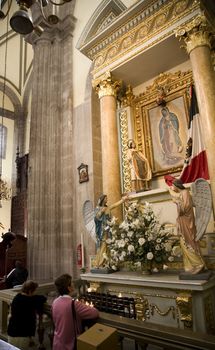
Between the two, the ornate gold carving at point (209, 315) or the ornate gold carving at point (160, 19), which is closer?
the ornate gold carving at point (209, 315)

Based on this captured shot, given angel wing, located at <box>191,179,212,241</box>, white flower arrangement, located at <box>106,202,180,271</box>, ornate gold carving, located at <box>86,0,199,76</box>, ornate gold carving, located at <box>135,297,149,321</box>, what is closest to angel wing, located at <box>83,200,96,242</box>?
white flower arrangement, located at <box>106,202,180,271</box>

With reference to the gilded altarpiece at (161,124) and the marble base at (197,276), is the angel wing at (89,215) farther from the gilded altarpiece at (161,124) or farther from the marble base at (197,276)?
the marble base at (197,276)

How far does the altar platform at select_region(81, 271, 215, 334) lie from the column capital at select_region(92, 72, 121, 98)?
4134mm

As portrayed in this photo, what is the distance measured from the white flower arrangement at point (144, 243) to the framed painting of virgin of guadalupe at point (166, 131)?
196cm

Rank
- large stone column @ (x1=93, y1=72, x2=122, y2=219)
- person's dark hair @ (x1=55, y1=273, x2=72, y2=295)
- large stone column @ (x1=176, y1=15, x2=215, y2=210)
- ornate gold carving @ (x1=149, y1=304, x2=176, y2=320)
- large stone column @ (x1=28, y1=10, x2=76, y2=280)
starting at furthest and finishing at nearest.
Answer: large stone column @ (x1=28, y1=10, x2=76, y2=280) < large stone column @ (x1=93, y1=72, x2=122, y2=219) < large stone column @ (x1=176, y1=15, x2=215, y2=210) < ornate gold carving @ (x1=149, y1=304, x2=176, y2=320) < person's dark hair @ (x1=55, y1=273, x2=72, y2=295)

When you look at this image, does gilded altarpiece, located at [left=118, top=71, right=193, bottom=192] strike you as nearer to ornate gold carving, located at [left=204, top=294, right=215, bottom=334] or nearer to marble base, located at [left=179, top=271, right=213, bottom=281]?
marble base, located at [left=179, top=271, right=213, bottom=281]

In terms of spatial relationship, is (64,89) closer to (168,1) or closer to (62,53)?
(62,53)

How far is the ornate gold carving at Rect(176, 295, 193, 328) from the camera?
3033 mm

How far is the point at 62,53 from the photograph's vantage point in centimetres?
865

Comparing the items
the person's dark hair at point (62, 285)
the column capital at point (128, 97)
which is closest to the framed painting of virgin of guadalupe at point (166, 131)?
the column capital at point (128, 97)

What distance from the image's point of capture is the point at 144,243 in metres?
3.73

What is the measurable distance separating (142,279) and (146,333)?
168 cm

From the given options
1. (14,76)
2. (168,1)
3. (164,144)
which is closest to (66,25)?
(168,1)

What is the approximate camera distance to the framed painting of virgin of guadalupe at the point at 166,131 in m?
5.73
